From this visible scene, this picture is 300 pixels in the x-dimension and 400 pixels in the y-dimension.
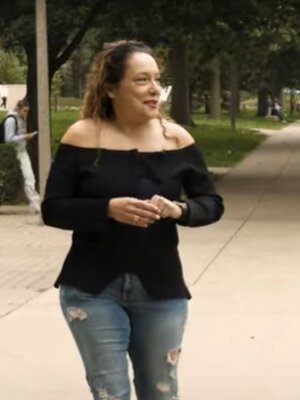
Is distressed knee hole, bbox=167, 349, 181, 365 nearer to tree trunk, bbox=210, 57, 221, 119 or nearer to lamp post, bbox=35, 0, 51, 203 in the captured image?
lamp post, bbox=35, 0, 51, 203

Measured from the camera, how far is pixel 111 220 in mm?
3621

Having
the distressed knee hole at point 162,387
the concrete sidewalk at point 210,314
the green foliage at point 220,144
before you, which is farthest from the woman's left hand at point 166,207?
the green foliage at point 220,144

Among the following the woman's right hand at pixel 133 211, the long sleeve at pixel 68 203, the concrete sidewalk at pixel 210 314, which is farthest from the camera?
the concrete sidewalk at pixel 210 314

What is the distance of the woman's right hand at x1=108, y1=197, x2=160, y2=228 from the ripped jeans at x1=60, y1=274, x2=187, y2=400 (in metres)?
0.24

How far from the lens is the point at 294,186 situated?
786 inches

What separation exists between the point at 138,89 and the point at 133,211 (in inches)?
18.6

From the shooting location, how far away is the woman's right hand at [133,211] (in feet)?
11.4

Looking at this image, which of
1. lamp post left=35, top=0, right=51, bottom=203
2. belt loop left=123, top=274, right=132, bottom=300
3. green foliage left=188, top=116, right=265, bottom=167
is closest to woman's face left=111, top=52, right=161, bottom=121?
belt loop left=123, top=274, right=132, bottom=300

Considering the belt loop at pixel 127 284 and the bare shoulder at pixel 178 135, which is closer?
the belt loop at pixel 127 284

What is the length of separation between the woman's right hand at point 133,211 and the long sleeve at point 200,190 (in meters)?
0.27

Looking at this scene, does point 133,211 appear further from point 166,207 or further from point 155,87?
point 155,87

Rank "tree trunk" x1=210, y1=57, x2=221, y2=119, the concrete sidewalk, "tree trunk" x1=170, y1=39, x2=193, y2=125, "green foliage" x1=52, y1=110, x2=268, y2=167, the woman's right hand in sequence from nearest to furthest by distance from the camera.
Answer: the woman's right hand, the concrete sidewalk, "green foliage" x1=52, y1=110, x2=268, y2=167, "tree trunk" x1=170, y1=39, x2=193, y2=125, "tree trunk" x1=210, y1=57, x2=221, y2=119

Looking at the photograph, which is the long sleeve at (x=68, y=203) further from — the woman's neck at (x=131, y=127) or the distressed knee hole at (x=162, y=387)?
the distressed knee hole at (x=162, y=387)

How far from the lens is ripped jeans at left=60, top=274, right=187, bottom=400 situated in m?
3.71
